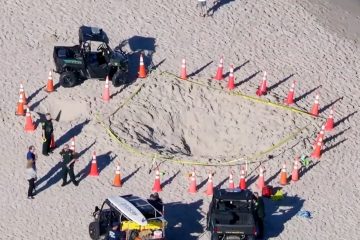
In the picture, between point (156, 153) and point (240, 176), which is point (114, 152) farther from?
point (240, 176)

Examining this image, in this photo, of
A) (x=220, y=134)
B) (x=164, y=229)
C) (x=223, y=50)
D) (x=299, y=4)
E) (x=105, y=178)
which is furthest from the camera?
(x=299, y=4)

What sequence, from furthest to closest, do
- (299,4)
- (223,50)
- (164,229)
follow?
(299,4) < (223,50) < (164,229)

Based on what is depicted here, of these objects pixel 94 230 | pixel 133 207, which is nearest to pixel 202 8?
pixel 133 207

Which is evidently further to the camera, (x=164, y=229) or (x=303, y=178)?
(x=303, y=178)

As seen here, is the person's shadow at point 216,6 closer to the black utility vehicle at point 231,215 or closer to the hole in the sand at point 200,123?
the hole in the sand at point 200,123

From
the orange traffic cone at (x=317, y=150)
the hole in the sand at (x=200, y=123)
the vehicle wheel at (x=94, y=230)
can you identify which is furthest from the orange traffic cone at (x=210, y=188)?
the vehicle wheel at (x=94, y=230)

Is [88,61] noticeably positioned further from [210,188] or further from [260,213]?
[260,213]

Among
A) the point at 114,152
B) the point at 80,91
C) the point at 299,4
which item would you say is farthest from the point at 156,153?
the point at 299,4
